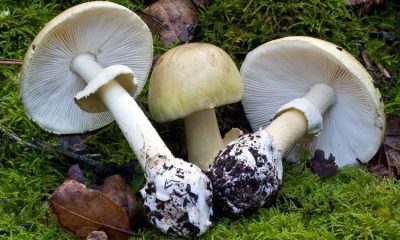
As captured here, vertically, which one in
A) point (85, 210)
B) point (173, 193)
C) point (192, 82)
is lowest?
point (85, 210)

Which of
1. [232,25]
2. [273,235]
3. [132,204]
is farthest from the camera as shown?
[232,25]

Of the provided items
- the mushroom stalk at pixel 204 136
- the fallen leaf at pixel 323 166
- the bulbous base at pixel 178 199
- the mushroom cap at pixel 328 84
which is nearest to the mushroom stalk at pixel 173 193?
the bulbous base at pixel 178 199

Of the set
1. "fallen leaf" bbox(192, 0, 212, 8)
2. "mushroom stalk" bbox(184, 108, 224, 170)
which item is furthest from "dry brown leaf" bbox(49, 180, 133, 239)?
"fallen leaf" bbox(192, 0, 212, 8)

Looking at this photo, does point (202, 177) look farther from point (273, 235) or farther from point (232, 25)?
point (232, 25)

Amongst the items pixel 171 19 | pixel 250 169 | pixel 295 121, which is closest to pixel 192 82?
pixel 250 169

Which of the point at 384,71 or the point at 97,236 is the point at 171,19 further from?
the point at 97,236

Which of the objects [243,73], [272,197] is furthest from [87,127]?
[272,197]
